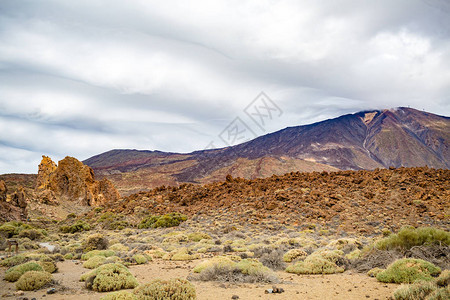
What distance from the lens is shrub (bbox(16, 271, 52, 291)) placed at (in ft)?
25.0

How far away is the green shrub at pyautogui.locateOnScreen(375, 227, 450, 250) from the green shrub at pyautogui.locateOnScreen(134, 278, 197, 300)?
7462 mm

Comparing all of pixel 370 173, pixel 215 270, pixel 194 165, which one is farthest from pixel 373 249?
pixel 194 165

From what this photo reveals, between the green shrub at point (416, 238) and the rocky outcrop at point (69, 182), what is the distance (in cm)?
4312

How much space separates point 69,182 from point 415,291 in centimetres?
4932

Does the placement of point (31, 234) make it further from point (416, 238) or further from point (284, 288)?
point (416, 238)

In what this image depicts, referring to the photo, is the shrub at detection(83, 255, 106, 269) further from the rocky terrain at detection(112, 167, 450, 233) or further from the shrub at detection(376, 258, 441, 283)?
the rocky terrain at detection(112, 167, 450, 233)

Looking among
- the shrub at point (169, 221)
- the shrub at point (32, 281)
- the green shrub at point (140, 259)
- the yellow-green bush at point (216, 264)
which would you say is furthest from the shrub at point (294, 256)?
the shrub at point (169, 221)

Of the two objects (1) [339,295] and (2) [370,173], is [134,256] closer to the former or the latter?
(1) [339,295]

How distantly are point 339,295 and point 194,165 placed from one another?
443ft

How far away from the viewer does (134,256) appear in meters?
11.8

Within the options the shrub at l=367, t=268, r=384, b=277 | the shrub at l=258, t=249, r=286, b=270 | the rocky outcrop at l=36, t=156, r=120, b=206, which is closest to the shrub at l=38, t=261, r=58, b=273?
the shrub at l=258, t=249, r=286, b=270

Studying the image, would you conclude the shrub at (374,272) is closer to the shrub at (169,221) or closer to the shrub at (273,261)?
the shrub at (273,261)

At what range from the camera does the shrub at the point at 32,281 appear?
762 cm

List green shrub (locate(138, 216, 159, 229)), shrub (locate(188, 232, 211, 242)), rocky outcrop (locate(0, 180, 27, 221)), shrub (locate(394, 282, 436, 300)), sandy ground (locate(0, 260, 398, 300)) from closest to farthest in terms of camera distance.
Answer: shrub (locate(394, 282, 436, 300)) → sandy ground (locate(0, 260, 398, 300)) → shrub (locate(188, 232, 211, 242)) → green shrub (locate(138, 216, 159, 229)) → rocky outcrop (locate(0, 180, 27, 221))
